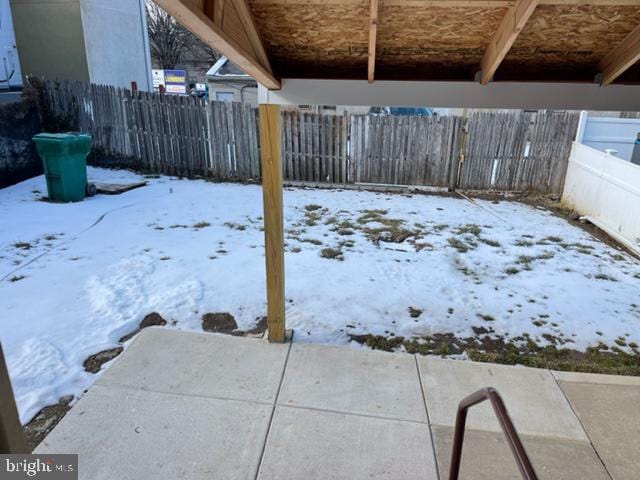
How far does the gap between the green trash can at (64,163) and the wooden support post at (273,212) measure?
524 centimetres

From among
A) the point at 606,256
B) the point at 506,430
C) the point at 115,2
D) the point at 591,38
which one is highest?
the point at 115,2

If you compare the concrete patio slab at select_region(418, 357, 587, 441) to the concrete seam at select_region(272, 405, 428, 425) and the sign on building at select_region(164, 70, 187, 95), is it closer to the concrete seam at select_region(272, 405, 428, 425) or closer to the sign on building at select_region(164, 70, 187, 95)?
the concrete seam at select_region(272, 405, 428, 425)

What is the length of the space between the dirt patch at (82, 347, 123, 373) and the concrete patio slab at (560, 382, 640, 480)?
3.44 metres

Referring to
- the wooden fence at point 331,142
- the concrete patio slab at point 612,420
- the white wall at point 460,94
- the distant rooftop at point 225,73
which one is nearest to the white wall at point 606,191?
the wooden fence at point 331,142

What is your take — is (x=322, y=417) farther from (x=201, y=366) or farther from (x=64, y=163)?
(x=64, y=163)

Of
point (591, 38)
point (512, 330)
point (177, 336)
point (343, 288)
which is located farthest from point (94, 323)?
point (591, 38)

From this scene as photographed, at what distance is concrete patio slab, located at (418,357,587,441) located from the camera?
2830 millimetres

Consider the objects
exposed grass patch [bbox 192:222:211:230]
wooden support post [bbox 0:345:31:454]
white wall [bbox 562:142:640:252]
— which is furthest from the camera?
exposed grass patch [bbox 192:222:211:230]

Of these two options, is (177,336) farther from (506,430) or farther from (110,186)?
(110,186)

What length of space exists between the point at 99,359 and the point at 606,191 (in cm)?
772

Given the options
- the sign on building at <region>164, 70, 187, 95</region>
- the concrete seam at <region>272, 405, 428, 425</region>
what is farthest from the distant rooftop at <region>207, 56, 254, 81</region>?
the concrete seam at <region>272, 405, 428, 425</region>

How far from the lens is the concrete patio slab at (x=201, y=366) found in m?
3.05

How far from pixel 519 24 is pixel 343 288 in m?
3.14

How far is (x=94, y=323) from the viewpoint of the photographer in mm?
3863
